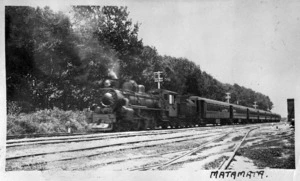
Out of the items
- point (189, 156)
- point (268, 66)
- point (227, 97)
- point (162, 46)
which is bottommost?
point (189, 156)

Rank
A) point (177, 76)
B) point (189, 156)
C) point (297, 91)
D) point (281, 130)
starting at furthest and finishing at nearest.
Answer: point (177, 76) < point (281, 130) < point (297, 91) < point (189, 156)

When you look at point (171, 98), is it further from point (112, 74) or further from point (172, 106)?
point (112, 74)

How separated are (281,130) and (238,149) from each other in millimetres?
673

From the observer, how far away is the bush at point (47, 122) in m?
3.56

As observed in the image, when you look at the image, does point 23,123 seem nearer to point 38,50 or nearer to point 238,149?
point 38,50

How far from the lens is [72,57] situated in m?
3.77

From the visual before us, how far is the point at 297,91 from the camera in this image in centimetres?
354

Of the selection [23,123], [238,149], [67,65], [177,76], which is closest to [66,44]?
[67,65]

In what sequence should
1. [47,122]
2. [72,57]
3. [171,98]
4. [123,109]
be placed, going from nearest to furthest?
[72,57] → [47,122] → [123,109] → [171,98]

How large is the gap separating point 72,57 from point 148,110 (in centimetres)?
164

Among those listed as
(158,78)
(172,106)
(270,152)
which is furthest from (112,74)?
(270,152)

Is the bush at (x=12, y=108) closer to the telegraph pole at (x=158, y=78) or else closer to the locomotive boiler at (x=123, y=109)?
the locomotive boiler at (x=123, y=109)

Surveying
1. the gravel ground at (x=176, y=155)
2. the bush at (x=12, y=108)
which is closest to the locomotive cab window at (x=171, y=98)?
the gravel ground at (x=176, y=155)

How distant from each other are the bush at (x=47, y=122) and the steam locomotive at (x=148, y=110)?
24 cm
